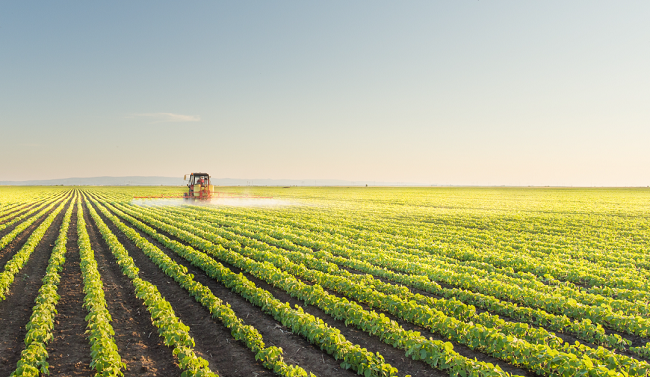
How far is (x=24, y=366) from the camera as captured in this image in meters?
5.01

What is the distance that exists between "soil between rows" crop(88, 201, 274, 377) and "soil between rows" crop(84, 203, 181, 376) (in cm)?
59

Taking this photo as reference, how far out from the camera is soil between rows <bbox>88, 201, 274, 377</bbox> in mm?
5672

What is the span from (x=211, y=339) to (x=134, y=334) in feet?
5.27

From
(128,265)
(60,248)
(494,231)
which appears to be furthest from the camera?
(494,231)

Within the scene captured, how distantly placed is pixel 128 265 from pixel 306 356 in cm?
758

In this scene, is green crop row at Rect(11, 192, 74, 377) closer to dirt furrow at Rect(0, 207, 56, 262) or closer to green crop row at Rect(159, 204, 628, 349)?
dirt furrow at Rect(0, 207, 56, 262)

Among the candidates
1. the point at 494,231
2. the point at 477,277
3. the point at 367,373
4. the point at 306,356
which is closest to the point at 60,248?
the point at 306,356

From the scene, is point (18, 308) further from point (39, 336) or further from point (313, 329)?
point (313, 329)

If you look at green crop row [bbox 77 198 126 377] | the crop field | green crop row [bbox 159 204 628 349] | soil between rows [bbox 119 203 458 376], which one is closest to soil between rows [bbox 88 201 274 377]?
the crop field

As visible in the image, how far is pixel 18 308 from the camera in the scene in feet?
26.1

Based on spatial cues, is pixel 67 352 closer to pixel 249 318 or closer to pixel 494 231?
pixel 249 318

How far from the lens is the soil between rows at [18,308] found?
19.5 ft

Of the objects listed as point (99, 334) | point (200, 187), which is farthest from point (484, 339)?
point (200, 187)

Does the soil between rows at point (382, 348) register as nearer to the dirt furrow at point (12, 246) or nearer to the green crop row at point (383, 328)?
the green crop row at point (383, 328)
